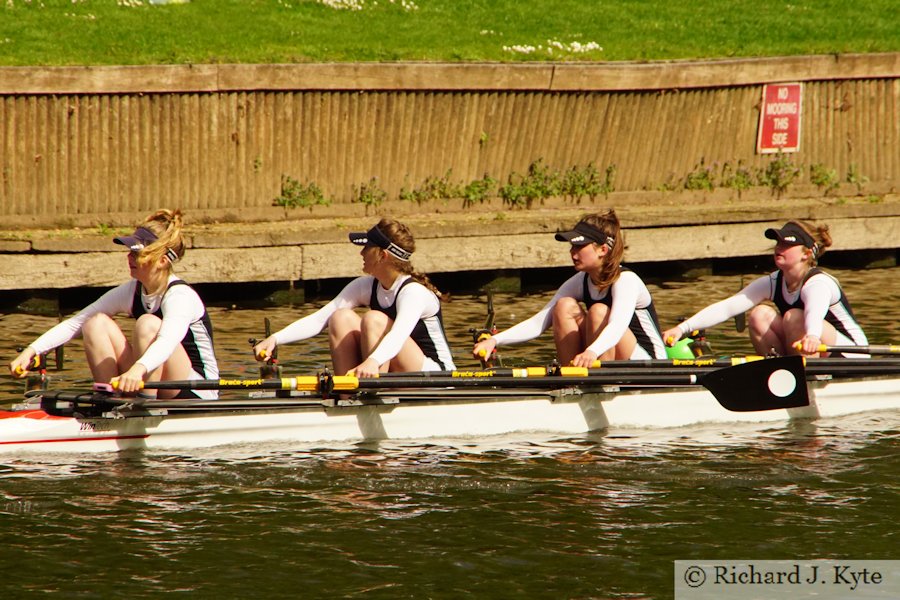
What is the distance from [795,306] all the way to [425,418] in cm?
295

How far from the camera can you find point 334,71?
15469 mm

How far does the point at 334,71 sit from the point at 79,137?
292cm

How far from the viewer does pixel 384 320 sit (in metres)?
9.22

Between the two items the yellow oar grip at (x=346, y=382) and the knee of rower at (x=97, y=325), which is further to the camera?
the yellow oar grip at (x=346, y=382)

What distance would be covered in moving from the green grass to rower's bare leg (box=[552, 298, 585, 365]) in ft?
24.4

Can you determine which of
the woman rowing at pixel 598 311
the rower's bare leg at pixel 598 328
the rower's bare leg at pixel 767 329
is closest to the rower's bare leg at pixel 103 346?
the woman rowing at pixel 598 311

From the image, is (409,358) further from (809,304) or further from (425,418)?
(809,304)

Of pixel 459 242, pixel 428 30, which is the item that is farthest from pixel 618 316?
pixel 428 30

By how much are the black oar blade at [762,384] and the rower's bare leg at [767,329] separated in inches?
24.9

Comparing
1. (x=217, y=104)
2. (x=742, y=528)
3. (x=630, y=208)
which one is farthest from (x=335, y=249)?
(x=742, y=528)

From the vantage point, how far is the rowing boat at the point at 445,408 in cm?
883

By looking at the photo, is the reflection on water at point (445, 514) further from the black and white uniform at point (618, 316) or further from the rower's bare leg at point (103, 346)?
the black and white uniform at point (618, 316)

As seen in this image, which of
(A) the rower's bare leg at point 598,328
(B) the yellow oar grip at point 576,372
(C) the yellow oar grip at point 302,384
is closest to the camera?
(C) the yellow oar grip at point 302,384

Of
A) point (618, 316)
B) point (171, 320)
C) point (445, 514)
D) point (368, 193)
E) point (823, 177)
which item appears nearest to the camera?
point (445, 514)
